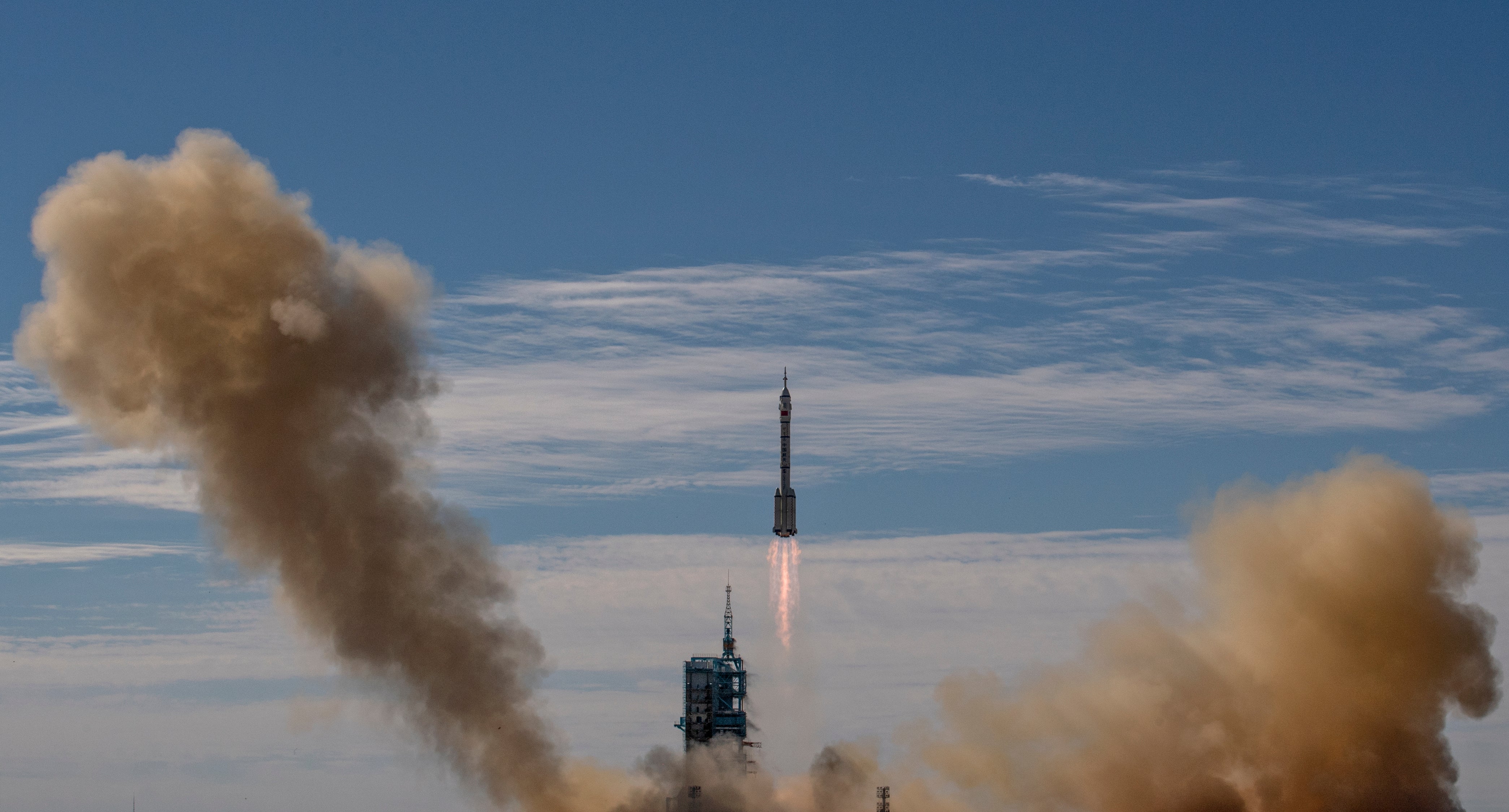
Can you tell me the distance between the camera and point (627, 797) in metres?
139

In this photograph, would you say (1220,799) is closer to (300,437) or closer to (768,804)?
(768,804)

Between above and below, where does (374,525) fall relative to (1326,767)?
above

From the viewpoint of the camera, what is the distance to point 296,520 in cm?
12125

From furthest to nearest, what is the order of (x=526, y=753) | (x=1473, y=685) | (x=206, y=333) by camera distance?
(x=1473, y=685) < (x=526, y=753) < (x=206, y=333)

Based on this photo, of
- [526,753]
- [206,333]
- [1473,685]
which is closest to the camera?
[206,333]

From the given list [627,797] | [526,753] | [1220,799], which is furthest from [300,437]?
[1220,799]

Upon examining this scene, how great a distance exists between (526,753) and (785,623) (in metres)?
25.2

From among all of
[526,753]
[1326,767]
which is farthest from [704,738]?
[1326,767]

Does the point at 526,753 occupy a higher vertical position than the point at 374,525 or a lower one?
lower

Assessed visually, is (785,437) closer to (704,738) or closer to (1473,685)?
(704,738)

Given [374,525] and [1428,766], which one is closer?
[374,525]

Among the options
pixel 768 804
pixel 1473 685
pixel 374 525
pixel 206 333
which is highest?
pixel 206 333

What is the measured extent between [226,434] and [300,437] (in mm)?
4493

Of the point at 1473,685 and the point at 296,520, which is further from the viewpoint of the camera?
the point at 1473,685
